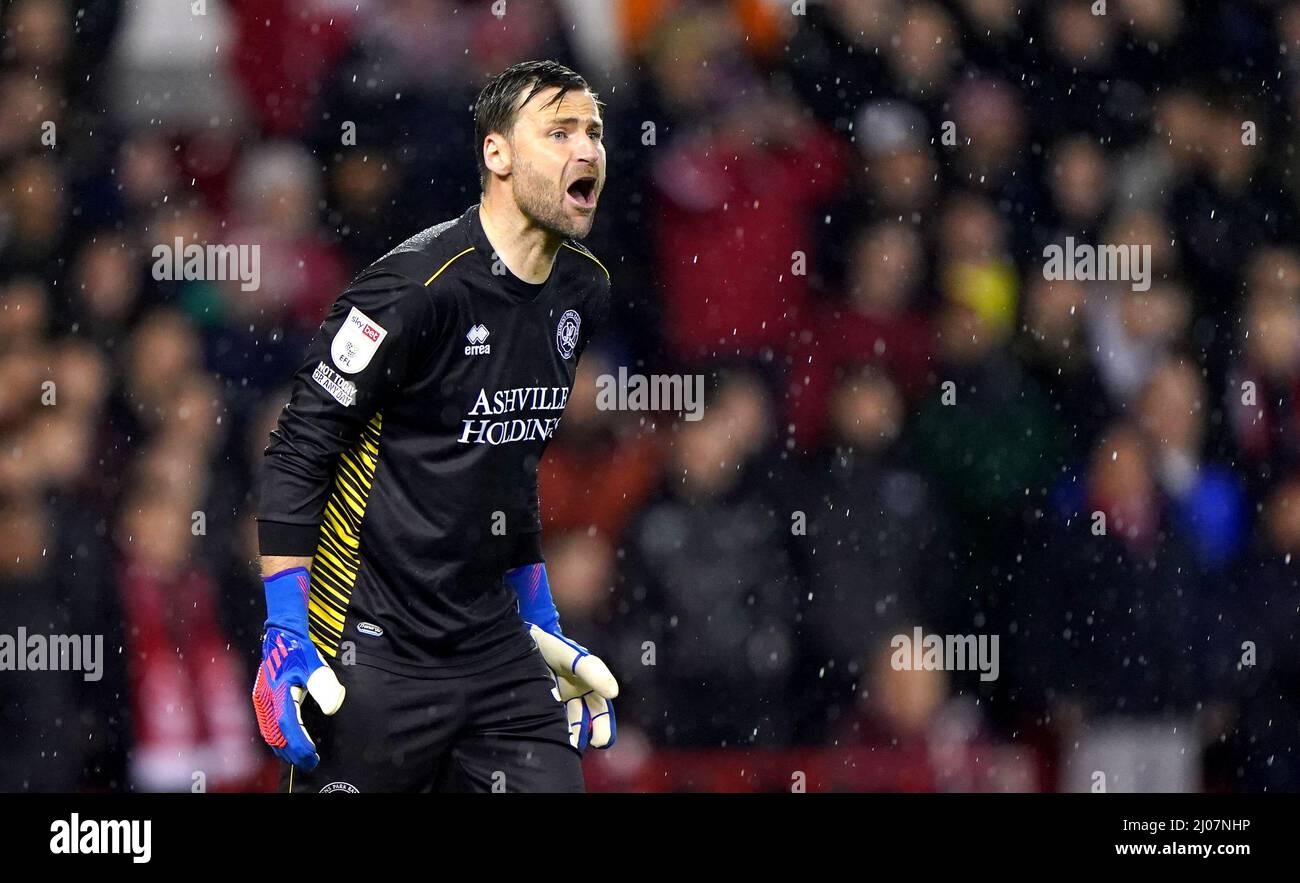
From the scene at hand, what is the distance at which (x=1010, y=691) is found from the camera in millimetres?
5164

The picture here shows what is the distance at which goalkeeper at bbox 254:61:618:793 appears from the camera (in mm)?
3170

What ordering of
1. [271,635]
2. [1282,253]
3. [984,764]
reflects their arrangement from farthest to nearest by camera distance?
[1282,253] < [984,764] < [271,635]

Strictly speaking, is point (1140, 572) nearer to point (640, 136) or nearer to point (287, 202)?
point (640, 136)

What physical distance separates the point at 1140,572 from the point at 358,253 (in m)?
2.62

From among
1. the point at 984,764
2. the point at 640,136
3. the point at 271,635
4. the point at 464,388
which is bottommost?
the point at 984,764

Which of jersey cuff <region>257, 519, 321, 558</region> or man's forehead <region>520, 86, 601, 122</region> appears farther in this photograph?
man's forehead <region>520, 86, 601, 122</region>

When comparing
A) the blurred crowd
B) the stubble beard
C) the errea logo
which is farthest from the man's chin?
the blurred crowd

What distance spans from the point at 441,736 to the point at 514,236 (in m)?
1.00

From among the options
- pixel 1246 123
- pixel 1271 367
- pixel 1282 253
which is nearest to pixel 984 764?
pixel 1271 367

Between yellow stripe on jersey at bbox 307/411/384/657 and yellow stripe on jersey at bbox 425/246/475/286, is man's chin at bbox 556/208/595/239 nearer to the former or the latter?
yellow stripe on jersey at bbox 425/246/475/286
